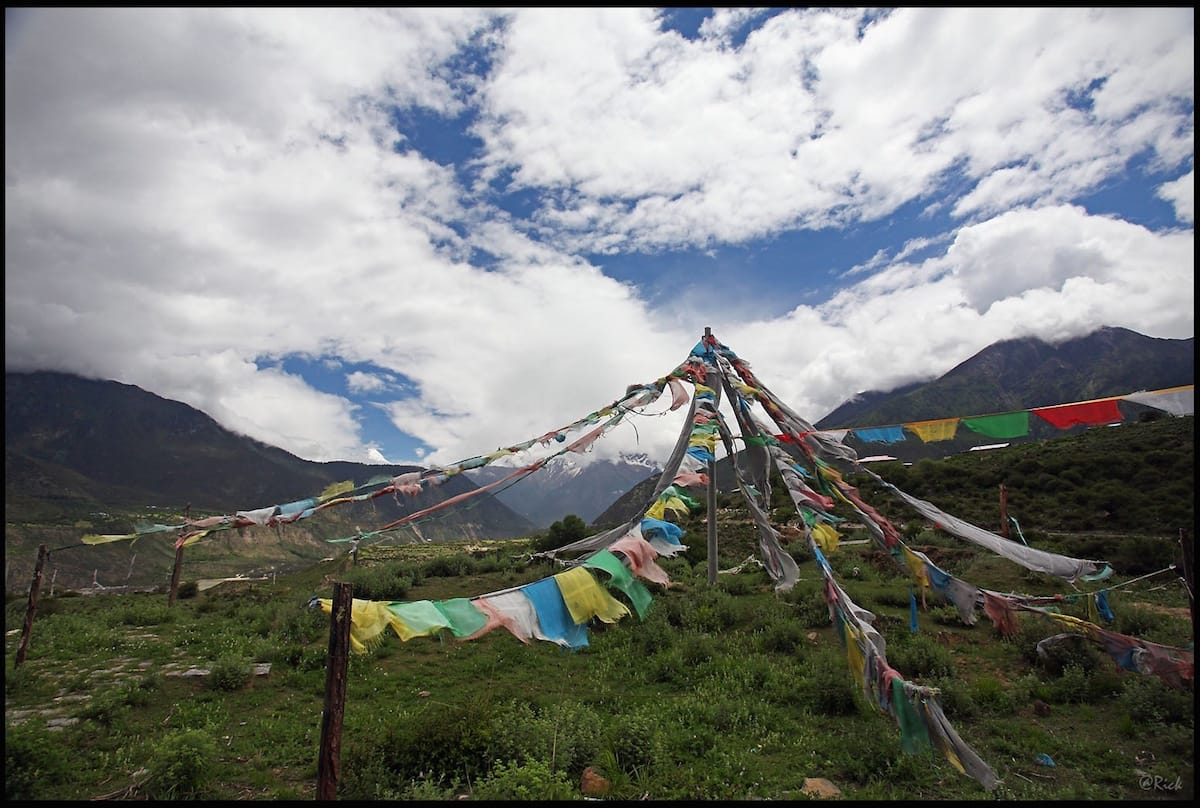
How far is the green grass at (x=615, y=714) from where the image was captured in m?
6.78

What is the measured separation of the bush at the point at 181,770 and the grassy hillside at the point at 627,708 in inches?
1.2

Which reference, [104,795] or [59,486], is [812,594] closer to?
[104,795]

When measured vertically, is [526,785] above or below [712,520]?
below

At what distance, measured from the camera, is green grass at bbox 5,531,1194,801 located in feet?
22.2

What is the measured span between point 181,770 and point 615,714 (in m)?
5.58

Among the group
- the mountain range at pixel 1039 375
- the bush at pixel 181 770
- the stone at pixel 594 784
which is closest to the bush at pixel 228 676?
the bush at pixel 181 770

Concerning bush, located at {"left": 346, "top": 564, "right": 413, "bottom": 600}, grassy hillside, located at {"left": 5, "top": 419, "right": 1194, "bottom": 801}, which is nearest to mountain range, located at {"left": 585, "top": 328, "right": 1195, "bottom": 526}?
bush, located at {"left": 346, "top": 564, "right": 413, "bottom": 600}

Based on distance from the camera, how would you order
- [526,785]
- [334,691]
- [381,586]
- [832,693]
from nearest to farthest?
[334,691], [526,785], [832,693], [381,586]

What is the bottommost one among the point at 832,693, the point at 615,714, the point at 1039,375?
the point at 615,714

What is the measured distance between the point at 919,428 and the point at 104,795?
13.5 m

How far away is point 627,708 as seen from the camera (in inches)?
365

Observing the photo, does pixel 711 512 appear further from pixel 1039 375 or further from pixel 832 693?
pixel 1039 375

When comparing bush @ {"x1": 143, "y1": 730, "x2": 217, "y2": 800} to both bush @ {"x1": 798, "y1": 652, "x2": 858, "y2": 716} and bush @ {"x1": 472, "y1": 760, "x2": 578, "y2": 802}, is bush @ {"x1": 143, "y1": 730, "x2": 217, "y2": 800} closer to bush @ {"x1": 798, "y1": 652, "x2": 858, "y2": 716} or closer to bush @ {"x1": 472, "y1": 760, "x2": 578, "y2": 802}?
bush @ {"x1": 472, "y1": 760, "x2": 578, "y2": 802}

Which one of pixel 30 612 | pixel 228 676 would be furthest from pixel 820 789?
pixel 30 612
